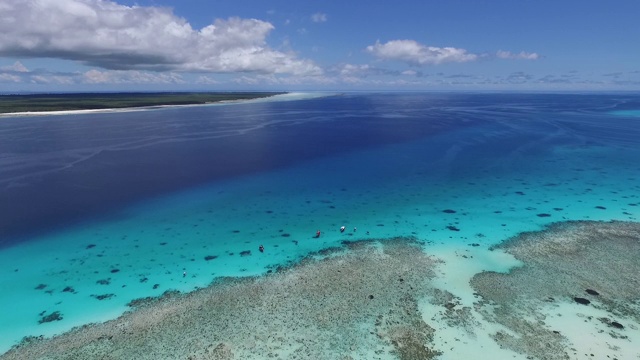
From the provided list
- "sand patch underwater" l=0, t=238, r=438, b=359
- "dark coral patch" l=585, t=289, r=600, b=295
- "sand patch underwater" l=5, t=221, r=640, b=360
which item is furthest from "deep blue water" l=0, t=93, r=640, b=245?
"dark coral patch" l=585, t=289, r=600, b=295

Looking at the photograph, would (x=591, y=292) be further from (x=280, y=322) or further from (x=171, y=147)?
(x=171, y=147)

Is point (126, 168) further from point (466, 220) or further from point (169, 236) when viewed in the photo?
point (466, 220)

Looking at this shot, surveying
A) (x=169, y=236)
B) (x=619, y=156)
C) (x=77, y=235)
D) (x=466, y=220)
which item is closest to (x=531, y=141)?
(x=619, y=156)

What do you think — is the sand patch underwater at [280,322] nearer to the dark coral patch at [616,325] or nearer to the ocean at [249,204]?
the ocean at [249,204]

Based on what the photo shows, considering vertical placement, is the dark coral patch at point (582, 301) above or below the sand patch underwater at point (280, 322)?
above

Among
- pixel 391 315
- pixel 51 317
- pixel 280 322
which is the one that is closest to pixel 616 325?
pixel 391 315

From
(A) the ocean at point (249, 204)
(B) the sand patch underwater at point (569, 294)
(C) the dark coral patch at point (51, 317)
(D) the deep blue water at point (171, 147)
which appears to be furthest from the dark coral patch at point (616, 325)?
(D) the deep blue water at point (171, 147)
